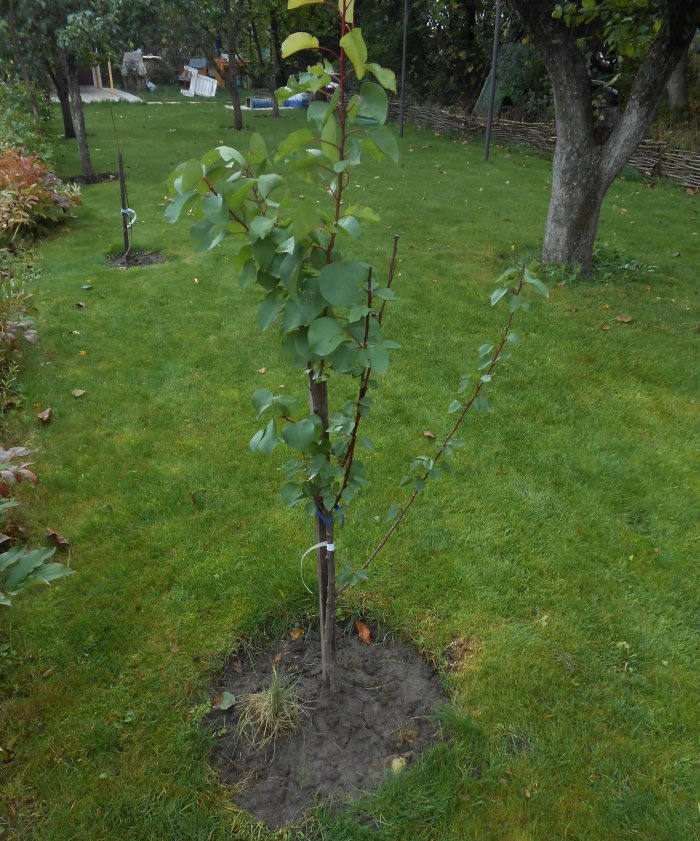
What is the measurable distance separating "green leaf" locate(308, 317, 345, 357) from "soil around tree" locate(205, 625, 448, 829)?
1617mm

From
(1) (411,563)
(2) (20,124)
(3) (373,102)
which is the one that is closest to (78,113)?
(2) (20,124)

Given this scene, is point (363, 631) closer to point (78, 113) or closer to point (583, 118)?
point (583, 118)

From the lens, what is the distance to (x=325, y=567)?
2.24 meters

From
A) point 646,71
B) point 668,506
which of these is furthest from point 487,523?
point 646,71

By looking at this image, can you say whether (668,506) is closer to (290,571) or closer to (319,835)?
(290,571)

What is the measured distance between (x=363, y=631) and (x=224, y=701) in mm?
679

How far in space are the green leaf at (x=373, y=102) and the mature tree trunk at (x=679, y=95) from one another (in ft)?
48.2

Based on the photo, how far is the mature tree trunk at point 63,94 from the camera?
39.2ft

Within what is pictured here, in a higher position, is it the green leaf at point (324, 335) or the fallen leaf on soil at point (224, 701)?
the green leaf at point (324, 335)

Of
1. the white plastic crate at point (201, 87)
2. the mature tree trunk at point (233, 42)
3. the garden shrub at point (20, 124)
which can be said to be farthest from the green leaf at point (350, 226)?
the white plastic crate at point (201, 87)

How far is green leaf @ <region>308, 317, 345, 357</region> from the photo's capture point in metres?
1.43

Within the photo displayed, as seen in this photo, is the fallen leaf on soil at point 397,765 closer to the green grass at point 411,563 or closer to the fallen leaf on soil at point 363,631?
the green grass at point 411,563

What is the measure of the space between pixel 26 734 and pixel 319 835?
1212 millimetres

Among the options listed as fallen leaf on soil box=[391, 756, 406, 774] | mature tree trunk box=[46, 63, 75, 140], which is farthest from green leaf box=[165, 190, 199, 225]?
mature tree trunk box=[46, 63, 75, 140]
